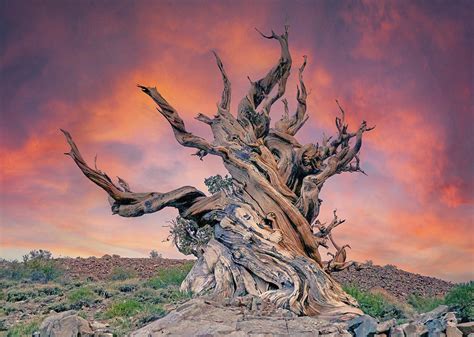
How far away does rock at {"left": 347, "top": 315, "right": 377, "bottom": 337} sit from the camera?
8750 mm

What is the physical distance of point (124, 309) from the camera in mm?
12203

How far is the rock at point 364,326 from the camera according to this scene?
8.75 metres

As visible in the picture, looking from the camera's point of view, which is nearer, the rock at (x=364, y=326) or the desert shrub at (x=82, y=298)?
the rock at (x=364, y=326)

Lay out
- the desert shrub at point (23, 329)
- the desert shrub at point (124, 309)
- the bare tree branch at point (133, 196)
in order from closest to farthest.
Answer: the desert shrub at point (23, 329) → the desert shrub at point (124, 309) → the bare tree branch at point (133, 196)

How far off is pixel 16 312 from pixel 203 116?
750 centimetres

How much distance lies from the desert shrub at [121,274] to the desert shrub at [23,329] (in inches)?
526

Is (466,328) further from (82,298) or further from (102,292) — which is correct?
(102,292)

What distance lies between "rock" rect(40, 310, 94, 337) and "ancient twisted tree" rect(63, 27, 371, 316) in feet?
11.3

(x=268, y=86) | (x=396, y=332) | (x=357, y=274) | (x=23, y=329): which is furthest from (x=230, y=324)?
(x=357, y=274)

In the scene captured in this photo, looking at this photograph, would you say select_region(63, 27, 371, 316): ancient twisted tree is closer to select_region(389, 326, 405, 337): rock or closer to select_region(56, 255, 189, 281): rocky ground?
select_region(389, 326, 405, 337): rock

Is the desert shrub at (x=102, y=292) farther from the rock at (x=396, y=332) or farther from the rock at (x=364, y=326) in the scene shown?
the rock at (x=396, y=332)

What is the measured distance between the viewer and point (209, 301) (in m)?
10.1

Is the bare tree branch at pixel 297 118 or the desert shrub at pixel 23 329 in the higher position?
the bare tree branch at pixel 297 118

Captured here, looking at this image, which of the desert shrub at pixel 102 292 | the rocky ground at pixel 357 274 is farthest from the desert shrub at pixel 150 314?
the rocky ground at pixel 357 274
